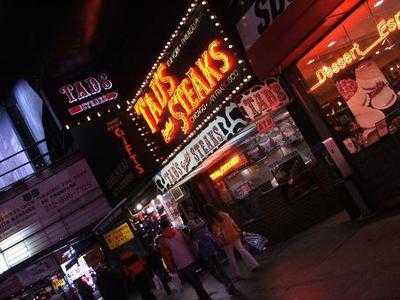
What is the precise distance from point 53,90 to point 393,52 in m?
10.4

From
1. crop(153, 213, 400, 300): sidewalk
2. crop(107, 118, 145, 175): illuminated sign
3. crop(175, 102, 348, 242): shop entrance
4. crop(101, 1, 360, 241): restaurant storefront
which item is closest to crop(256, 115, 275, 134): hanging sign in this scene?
crop(101, 1, 360, 241): restaurant storefront

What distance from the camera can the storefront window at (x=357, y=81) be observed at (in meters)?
9.01

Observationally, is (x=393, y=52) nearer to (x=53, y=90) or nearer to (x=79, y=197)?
(x=53, y=90)

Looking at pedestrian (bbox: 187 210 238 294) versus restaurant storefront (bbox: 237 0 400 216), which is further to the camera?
pedestrian (bbox: 187 210 238 294)

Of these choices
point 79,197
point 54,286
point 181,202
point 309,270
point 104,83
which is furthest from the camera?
point 54,286

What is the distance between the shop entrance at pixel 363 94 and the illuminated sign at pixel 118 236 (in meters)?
11.1

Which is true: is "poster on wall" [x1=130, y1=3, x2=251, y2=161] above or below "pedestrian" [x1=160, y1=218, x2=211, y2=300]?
above

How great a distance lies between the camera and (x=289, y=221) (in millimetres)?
12125

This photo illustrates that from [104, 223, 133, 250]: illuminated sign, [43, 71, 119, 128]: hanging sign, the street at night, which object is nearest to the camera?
the street at night

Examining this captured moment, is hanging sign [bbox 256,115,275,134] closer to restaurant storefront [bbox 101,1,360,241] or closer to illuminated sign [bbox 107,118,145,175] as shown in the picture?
restaurant storefront [bbox 101,1,360,241]

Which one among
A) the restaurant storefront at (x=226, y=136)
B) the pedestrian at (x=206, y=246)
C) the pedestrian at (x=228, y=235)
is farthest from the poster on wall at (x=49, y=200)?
the pedestrian at (x=206, y=246)

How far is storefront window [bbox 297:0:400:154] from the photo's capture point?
901 centimetres

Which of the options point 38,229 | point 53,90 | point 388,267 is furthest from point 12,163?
point 388,267

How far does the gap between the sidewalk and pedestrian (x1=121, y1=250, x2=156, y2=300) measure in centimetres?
242
